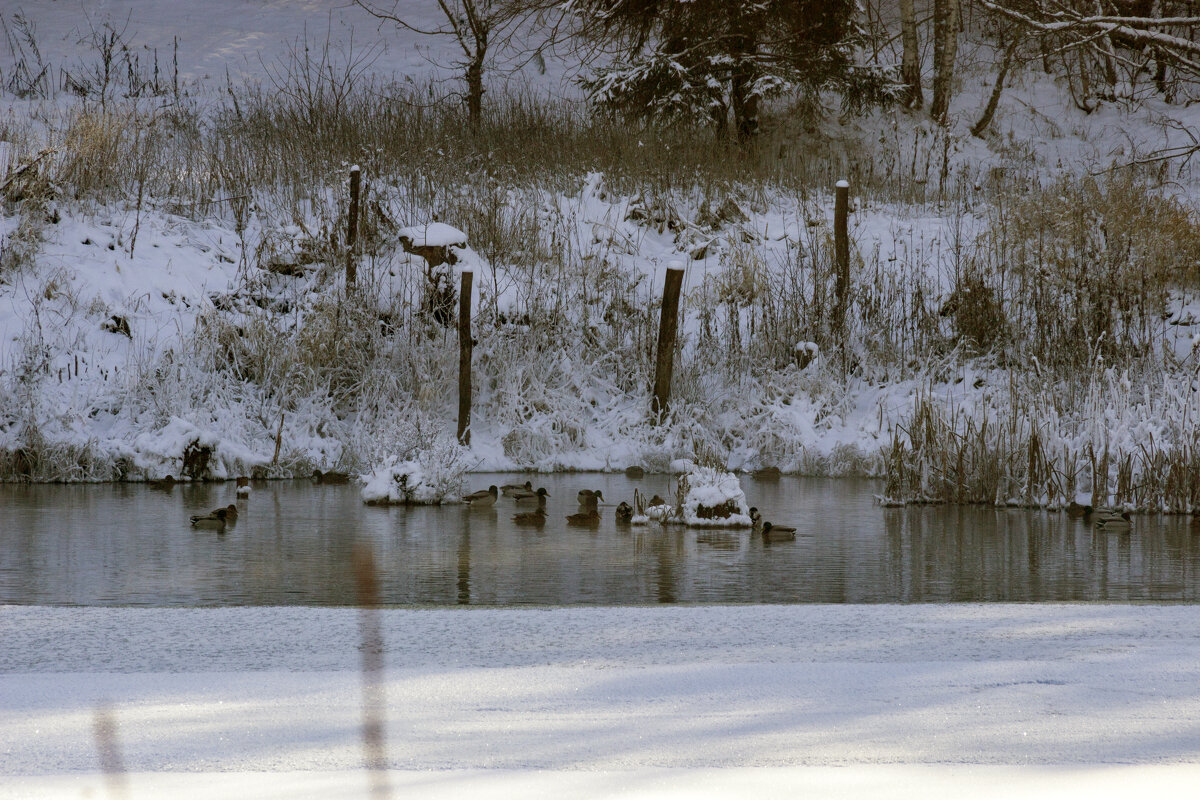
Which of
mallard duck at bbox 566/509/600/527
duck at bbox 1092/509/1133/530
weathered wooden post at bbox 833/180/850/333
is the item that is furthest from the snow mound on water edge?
weathered wooden post at bbox 833/180/850/333

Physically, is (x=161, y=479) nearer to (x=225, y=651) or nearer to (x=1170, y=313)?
(x=225, y=651)

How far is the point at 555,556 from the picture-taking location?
694cm

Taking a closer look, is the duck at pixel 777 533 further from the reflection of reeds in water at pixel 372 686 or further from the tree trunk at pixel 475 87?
the tree trunk at pixel 475 87

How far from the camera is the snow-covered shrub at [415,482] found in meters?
Result: 9.74

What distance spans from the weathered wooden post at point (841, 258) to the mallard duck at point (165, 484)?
7.80 m

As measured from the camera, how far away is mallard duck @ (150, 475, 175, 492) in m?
10.9

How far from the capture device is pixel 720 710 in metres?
3.30

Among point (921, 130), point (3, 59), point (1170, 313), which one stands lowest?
point (1170, 313)

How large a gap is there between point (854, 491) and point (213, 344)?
23.2 ft

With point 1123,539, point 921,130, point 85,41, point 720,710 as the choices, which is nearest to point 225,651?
point 720,710

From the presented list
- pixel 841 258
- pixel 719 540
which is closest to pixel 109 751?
pixel 719 540

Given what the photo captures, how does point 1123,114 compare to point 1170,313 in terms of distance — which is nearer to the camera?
point 1170,313

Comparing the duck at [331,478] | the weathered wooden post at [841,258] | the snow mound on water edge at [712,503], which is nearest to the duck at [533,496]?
the snow mound on water edge at [712,503]

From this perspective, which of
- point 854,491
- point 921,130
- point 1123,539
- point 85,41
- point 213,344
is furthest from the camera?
point 85,41
